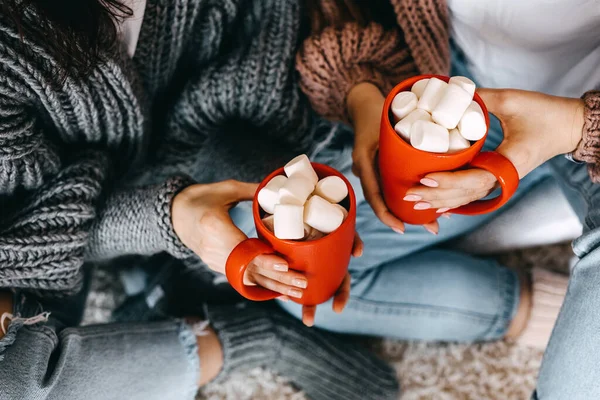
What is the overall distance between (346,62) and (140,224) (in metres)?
0.32

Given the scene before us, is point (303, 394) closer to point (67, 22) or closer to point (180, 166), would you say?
point (180, 166)

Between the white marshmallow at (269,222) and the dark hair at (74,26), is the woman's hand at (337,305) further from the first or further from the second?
the dark hair at (74,26)

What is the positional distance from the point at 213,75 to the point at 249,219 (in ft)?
0.67

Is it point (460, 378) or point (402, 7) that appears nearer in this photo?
point (402, 7)

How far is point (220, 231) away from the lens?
0.59 meters

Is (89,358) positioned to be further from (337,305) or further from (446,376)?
(446,376)

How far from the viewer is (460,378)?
0.94 metres

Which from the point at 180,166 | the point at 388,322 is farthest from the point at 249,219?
the point at 388,322

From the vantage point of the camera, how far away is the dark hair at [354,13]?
0.76 m

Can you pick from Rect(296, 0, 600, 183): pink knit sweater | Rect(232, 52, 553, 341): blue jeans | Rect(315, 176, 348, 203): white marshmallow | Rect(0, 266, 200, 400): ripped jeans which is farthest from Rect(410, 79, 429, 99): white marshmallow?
Rect(0, 266, 200, 400): ripped jeans

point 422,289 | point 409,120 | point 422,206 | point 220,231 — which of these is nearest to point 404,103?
→ point 409,120

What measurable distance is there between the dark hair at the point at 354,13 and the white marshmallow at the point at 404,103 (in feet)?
0.88

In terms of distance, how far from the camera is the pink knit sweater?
714mm

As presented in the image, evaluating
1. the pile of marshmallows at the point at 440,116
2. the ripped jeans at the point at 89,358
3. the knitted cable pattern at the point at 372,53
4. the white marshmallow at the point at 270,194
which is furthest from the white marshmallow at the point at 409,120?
the ripped jeans at the point at 89,358
